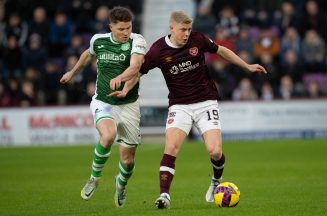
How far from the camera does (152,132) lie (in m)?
25.8

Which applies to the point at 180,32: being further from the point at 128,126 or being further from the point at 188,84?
the point at 128,126

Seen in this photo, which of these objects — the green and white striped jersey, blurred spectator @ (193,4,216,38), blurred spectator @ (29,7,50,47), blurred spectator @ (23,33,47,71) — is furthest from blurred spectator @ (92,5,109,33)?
the green and white striped jersey

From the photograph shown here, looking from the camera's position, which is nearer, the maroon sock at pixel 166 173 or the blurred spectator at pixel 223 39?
the maroon sock at pixel 166 173

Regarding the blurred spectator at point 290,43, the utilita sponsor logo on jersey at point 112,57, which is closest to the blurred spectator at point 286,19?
the blurred spectator at point 290,43

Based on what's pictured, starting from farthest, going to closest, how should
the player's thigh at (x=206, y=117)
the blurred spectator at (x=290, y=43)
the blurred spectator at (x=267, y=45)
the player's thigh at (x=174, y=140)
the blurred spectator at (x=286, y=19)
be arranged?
1. the blurred spectator at (x=286, y=19)
2. the blurred spectator at (x=290, y=43)
3. the blurred spectator at (x=267, y=45)
4. the player's thigh at (x=206, y=117)
5. the player's thigh at (x=174, y=140)

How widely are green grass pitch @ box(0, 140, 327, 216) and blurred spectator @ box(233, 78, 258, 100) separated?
72.9 inches

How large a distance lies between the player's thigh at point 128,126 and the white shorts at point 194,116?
2.32ft

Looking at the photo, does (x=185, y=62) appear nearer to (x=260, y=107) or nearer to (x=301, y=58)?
(x=260, y=107)

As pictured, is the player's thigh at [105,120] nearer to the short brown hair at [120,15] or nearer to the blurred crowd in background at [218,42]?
the short brown hair at [120,15]

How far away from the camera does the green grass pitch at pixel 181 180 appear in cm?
1070

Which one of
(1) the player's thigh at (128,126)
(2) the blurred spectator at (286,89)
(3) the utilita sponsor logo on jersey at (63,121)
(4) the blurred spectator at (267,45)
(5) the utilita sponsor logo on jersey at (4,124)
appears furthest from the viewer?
Result: (4) the blurred spectator at (267,45)

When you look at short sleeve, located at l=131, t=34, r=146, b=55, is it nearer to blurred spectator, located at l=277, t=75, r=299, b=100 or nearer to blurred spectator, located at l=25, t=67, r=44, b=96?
blurred spectator, located at l=277, t=75, r=299, b=100

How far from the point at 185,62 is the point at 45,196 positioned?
11.3 ft

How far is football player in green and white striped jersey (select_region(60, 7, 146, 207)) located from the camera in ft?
36.5
